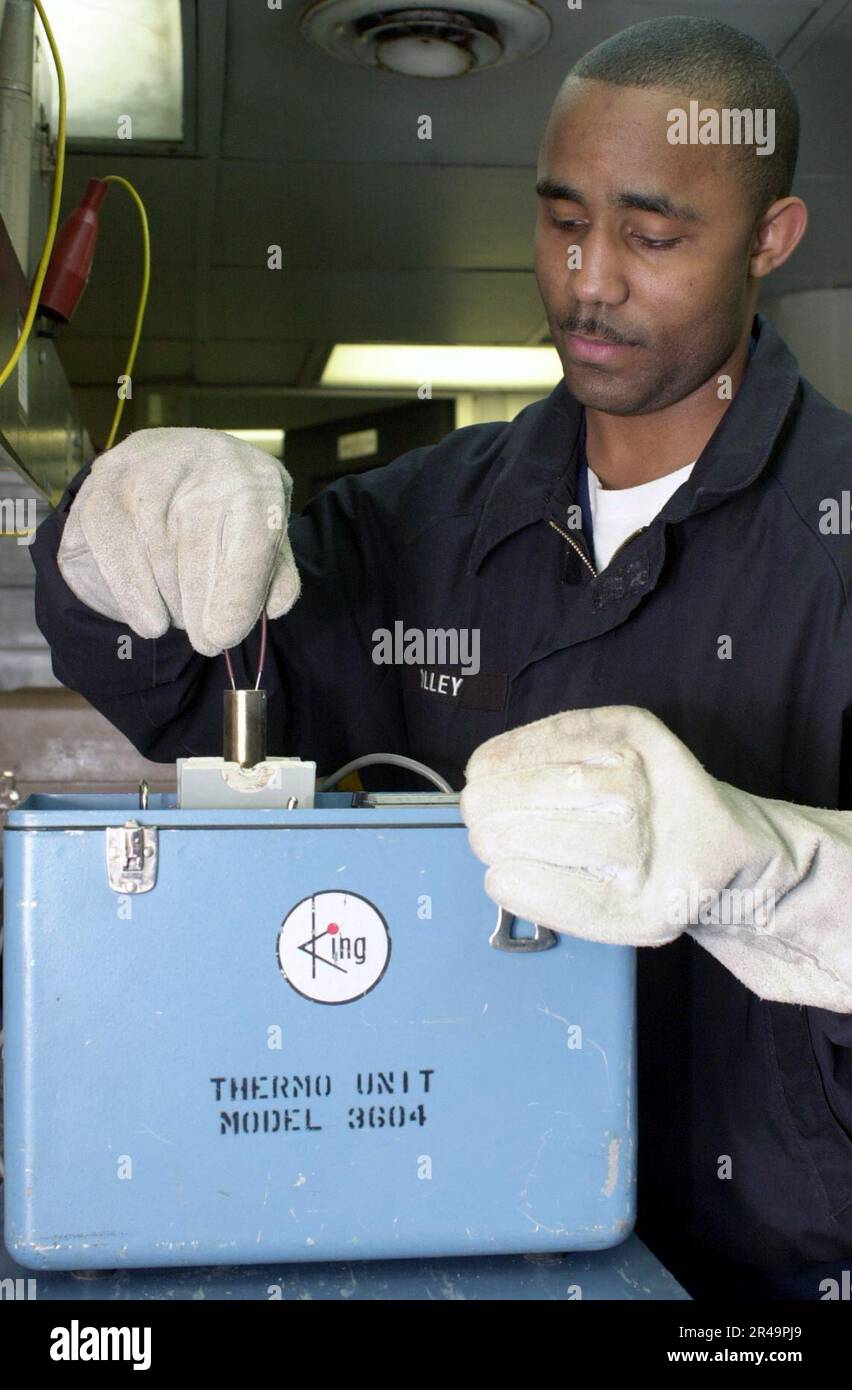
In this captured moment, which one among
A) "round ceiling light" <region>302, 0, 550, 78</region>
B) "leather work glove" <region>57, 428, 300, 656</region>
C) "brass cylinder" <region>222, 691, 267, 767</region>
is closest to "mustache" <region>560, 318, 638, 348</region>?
"leather work glove" <region>57, 428, 300, 656</region>

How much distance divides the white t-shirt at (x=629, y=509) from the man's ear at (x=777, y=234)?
22 cm

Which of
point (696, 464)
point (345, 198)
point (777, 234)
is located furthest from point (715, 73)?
point (345, 198)

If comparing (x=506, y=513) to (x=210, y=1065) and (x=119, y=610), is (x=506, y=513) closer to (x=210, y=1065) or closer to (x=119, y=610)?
(x=119, y=610)

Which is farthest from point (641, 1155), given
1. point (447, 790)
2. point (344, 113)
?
point (344, 113)

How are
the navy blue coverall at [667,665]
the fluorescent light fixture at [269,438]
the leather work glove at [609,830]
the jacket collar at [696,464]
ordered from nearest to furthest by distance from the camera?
the leather work glove at [609,830] → the navy blue coverall at [667,665] → the jacket collar at [696,464] → the fluorescent light fixture at [269,438]

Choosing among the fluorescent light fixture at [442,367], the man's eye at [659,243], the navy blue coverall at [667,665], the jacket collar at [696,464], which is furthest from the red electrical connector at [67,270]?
the fluorescent light fixture at [442,367]

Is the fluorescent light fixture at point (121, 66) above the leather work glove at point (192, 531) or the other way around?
above

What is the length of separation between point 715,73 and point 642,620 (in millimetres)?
546

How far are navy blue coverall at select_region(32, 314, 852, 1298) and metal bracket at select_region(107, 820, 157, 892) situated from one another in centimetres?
37

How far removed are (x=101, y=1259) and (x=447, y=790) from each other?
14.2 inches

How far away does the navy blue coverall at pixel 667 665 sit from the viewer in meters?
1.13

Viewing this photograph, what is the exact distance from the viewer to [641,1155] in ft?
3.87

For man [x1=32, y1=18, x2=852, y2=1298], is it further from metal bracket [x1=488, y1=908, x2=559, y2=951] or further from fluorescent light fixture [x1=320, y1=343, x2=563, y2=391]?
fluorescent light fixture [x1=320, y1=343, x2=563, y2=391]

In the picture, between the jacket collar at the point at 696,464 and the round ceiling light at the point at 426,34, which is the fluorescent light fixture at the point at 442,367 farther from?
the jacket collar at the point at 696,464
